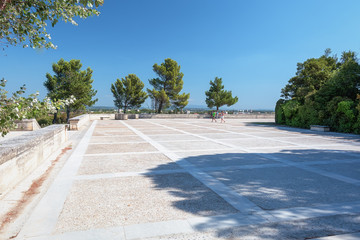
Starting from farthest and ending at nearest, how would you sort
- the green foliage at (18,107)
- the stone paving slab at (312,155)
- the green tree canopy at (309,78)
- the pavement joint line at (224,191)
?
the green tree canopy at (309,78)
the stone paving slab at (312,155)
the pavement joint line at (224,191)
the green foliage at (18,107)

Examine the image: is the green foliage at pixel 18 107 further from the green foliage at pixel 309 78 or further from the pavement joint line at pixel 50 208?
the green foliage at pixel 309 78

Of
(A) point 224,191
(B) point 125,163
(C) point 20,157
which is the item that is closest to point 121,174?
(B) point 125,163

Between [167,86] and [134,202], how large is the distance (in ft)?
118

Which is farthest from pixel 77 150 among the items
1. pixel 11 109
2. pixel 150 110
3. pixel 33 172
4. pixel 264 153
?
pixel 150 110

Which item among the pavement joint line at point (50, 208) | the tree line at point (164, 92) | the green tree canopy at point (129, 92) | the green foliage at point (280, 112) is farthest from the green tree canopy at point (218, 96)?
the pavement joint line at point (50, 208)

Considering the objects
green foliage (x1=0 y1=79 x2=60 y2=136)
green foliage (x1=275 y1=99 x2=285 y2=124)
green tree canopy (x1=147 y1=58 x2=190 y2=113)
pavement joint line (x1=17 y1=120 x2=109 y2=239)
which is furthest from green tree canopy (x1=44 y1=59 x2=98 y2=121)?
green foliage (x1=0 y1=79 x2=60 y2=136)

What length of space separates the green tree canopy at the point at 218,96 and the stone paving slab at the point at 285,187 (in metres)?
37.1

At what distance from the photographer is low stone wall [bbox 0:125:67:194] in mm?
3851

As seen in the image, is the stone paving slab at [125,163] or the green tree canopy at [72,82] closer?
the stone paving slab at [125,163]

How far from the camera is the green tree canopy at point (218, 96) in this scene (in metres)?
42.1

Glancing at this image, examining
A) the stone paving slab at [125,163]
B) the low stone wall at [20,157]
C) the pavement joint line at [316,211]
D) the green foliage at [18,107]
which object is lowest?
the pavement joint line at [316,211]

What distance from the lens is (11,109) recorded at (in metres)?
2.57

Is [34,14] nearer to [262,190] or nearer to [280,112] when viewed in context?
[262,190]

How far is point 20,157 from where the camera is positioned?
14.8 ft
